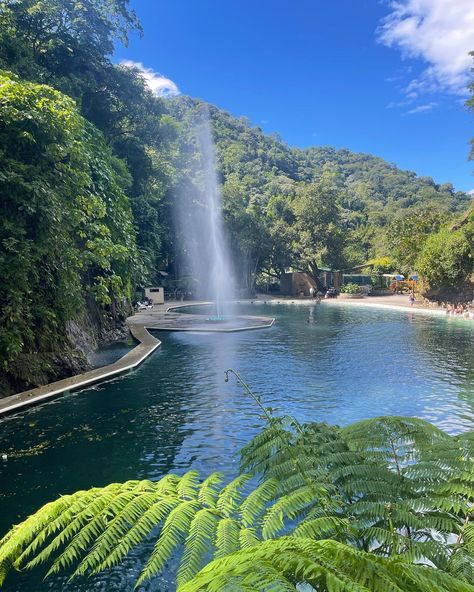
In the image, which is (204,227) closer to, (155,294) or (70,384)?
(155,294)

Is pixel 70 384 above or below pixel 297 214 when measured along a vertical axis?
below

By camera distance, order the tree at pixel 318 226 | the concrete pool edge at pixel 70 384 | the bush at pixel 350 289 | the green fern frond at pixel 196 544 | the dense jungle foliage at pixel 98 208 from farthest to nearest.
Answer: the tree at pixel 318 226 → the bush at pixel 350 289 → the dense jungle foliage at pixel 98 208 → the concrete pool edge at pixel 70 384 → the green fern frond at pixel 196 544

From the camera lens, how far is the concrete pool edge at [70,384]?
8.51 meters

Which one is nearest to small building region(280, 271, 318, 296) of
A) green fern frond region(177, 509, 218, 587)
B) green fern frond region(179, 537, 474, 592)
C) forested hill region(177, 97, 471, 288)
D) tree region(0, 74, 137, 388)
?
forested hill region(177, 97, 471, 288)

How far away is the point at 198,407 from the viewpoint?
9078mm

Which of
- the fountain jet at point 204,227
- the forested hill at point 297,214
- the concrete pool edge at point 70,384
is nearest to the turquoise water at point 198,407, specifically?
the concrete pool edge at point 70,384

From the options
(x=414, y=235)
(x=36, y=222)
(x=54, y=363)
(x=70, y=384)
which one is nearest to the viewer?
(x=36, y=222)

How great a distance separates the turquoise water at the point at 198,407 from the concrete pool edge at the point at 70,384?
224mm

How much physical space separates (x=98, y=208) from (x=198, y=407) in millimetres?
6378

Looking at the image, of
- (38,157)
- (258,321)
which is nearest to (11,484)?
(38,157)

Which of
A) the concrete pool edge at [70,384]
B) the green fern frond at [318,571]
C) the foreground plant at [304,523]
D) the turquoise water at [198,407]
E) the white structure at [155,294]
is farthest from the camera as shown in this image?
the white structure at [155,294]

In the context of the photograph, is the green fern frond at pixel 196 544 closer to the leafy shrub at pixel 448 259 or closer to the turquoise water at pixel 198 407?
the turquoise water at pixel 198 407

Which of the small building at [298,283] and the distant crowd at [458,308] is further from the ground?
the small building at [298,283]

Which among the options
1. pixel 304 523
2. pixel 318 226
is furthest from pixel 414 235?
pixel 304 523
